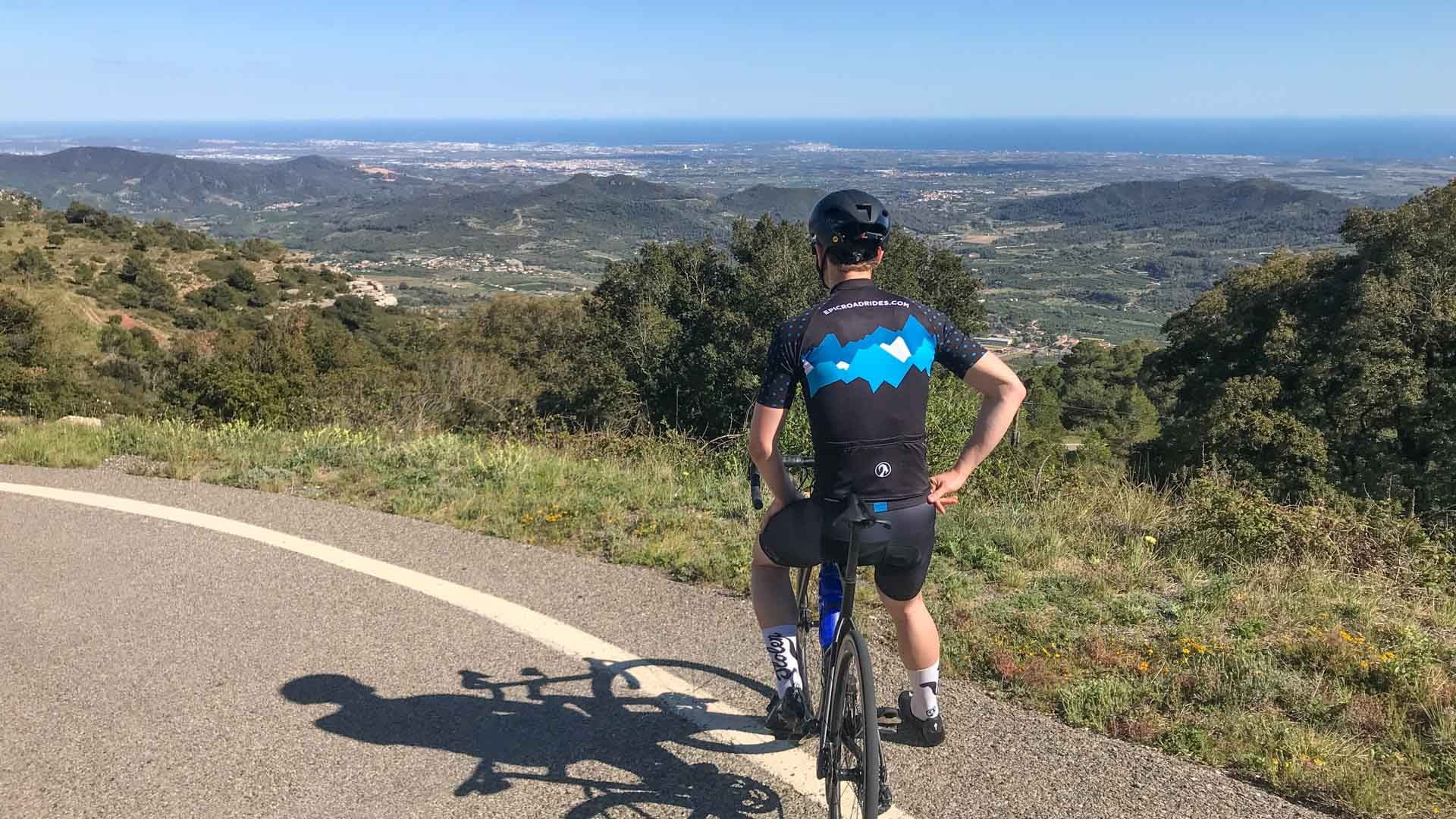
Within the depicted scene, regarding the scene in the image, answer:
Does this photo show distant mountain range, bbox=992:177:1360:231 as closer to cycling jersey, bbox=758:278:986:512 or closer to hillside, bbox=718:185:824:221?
hillside, bbox=718:185:824:221

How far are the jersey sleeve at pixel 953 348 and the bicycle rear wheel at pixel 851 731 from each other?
804mm

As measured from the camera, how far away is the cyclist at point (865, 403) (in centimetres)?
233

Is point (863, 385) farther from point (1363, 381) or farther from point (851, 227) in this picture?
point (1363, 381)

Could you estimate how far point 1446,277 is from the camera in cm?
2012

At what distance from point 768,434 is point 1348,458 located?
76.4ft

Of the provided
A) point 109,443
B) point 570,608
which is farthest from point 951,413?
point 109,443

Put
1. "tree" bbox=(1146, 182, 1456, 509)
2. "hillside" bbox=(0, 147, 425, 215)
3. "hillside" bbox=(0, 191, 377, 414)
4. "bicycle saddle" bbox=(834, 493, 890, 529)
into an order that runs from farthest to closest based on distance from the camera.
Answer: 1. "hillside" bbox=(0, 147, 425, 215)
2. "hillside" bbox=(0, 191, 377, 414)
3. "tree" bbox=(1146, 182, 1456, 509)
4. "bicycle saddle" bbox=(834, 493, 890, 529)

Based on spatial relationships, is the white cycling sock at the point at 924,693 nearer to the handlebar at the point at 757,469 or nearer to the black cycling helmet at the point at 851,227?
the handlebar at the point at 757,469

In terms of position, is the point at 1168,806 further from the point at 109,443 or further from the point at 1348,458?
the point at 1348,458

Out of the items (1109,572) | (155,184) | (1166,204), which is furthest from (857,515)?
(155,184)

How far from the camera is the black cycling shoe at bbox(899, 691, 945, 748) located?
280cm

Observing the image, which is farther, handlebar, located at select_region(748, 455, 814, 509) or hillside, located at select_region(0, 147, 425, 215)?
hillside, located at select_region(0, 147, 425, 215)

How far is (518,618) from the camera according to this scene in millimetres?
4129

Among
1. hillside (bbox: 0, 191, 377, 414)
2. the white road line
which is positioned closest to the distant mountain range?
hillside (bbox: 0, 191, 377, 414)
